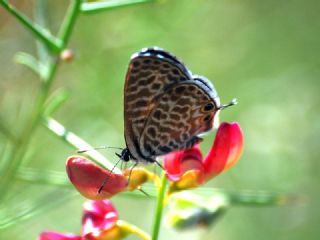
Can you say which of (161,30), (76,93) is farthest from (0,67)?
(161,30)

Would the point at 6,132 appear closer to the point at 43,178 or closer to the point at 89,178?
the point at 43,178

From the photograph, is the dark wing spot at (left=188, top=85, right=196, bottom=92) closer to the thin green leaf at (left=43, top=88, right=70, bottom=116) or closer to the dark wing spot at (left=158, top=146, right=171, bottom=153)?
the dark wing spot at (left=158, top=146, right=171, bottom=153)

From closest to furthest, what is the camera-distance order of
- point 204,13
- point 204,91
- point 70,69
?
1. point 204,91
2. point 70,69
3. point 204,13

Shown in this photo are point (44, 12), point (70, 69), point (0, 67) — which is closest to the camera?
point (44, 12)

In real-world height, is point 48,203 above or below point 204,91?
below

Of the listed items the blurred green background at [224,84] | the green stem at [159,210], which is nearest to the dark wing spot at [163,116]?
the green stem at [159,210]

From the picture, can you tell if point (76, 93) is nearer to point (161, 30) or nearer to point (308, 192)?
point (161, 30)

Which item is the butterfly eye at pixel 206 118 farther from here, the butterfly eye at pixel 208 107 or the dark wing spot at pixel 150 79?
the dark wing spot at pixel 150 79
